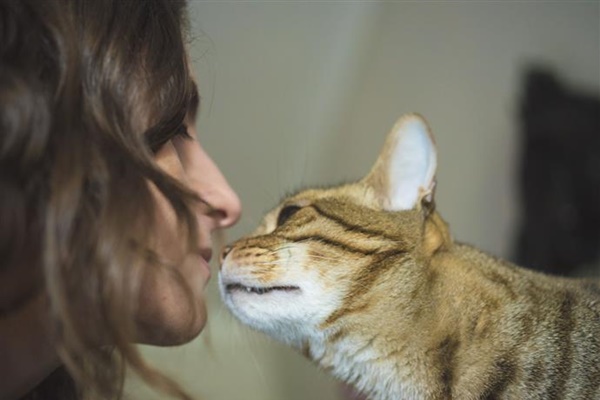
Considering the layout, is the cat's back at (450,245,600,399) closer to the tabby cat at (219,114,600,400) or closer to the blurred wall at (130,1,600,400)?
the tabby cat at (219,114,600,400)

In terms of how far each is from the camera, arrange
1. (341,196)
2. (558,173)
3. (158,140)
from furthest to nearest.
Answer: (558,173)
(341,196)
(158,140)

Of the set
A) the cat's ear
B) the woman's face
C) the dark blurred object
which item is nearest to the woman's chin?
the woman's face

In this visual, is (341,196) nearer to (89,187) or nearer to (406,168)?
(406,168)

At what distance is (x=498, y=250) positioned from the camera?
192 centimetres

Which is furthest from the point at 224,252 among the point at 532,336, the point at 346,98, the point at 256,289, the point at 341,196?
the point at 346,98

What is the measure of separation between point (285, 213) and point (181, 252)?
250mm

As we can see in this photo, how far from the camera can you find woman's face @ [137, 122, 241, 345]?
0.77 m

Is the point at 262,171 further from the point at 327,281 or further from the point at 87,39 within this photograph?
the point at 87,39

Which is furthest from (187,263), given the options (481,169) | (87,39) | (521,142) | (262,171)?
(521,142)

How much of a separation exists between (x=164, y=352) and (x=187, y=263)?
69 cm

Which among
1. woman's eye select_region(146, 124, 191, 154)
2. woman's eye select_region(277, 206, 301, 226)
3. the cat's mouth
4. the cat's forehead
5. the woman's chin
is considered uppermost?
woman's eye select_region(146, 124, 191, 154)

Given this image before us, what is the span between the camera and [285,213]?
102cm

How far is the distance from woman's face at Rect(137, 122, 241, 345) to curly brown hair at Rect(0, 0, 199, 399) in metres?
0.05

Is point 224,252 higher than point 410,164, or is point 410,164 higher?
point 410,164
